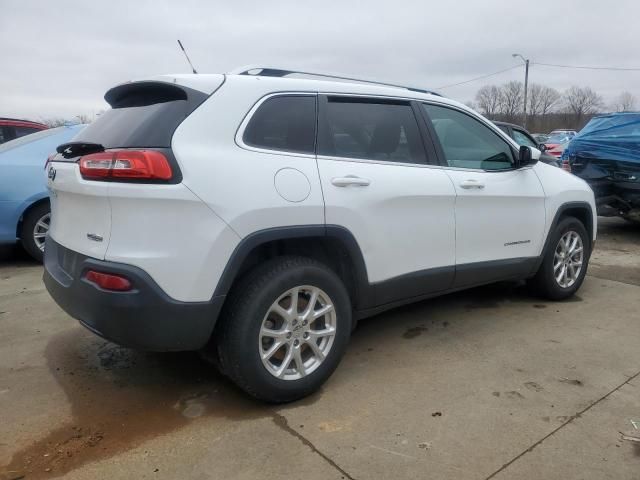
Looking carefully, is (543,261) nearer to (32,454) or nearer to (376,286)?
(376,286)

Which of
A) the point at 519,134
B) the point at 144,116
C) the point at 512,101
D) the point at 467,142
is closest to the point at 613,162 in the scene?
the point at 519,134

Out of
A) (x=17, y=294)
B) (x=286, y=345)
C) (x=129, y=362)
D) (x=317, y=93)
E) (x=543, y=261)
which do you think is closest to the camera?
(x=286, y=345)

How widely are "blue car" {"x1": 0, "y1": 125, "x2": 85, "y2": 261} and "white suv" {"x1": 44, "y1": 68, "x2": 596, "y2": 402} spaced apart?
3.11m

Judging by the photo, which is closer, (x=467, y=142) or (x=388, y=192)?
(x=388, y=192)

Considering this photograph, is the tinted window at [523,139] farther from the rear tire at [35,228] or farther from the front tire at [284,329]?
the front tire at [284,329]

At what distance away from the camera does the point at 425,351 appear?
364 centimetres

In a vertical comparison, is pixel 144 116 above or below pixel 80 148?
above

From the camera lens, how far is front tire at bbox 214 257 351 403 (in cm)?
268

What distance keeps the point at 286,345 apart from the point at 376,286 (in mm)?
699

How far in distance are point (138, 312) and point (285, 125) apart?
4.09 feet

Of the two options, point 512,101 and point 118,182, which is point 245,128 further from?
point 512,101

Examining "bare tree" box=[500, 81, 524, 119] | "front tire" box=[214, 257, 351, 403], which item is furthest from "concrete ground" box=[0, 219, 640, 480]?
"bare tree" box=[500, 81, 524, 119]

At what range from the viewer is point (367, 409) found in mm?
2875

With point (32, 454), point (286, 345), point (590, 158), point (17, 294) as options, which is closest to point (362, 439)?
point (286, 345)
